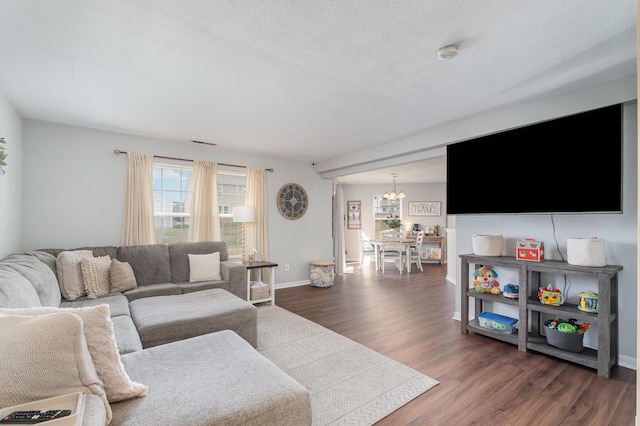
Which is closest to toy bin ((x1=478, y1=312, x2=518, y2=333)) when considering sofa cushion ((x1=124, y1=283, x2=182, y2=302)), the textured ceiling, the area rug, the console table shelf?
the console table shelf

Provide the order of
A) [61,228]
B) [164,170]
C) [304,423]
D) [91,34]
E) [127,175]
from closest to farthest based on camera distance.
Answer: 1. [304,423]
2. [91,34]
3. [61,228]
4. [127,175]
5. [164,170]

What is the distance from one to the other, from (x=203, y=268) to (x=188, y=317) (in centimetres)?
146

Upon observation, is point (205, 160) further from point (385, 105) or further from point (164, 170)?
point (385, 105)

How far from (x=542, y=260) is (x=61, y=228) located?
5377 mm

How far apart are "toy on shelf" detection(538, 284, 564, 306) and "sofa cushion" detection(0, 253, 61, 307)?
165 inches

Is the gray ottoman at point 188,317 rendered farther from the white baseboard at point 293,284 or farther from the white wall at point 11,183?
the white baseboard at point 293,284

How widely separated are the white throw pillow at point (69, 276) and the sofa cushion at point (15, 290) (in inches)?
40.1

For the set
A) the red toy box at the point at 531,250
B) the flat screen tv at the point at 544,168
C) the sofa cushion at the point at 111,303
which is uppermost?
the flat screen tv at the point at 544,168

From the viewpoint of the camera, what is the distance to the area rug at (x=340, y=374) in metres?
1.97

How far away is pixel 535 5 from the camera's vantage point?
1593 mm

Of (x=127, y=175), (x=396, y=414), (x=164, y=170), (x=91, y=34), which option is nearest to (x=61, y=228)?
(x=127, y=175)

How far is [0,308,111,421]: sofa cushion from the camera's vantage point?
3.29 ft

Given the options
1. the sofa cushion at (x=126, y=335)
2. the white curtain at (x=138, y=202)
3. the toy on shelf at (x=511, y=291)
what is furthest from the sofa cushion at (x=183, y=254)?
the toy on shelf at (x=511, y=291)

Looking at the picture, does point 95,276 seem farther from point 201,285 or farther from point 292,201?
point 292,201
